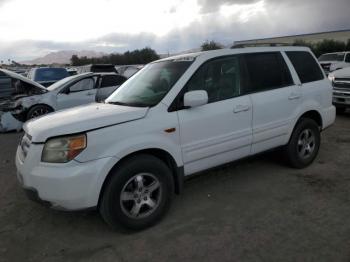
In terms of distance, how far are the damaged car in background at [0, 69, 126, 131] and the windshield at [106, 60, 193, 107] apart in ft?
16.0

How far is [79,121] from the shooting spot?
337 cm

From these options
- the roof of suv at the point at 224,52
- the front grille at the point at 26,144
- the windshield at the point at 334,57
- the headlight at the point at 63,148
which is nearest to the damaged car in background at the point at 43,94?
the roof of suv at the point at 224,52

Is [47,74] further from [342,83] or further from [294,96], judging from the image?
[294,96]

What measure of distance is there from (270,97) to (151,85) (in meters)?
1.59

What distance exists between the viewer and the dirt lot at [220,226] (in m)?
3.16

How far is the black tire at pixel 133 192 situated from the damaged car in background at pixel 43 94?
6082 millimetres

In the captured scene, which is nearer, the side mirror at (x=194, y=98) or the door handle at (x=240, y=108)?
the side mirror at (x=194, y=98)

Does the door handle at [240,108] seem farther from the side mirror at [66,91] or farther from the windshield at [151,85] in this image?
the side mirror at [66,91]

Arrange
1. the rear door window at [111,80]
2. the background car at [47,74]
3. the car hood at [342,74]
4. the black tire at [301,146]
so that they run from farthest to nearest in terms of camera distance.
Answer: the background car at [47,74] < the rear door window at [111,80] < the car hood at [342,74] < the black tire at [301,146]

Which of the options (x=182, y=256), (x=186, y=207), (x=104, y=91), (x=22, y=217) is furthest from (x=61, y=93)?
(x=182, y=256)

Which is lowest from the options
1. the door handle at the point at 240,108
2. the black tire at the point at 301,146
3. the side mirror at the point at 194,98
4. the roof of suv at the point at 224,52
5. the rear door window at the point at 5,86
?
the black tire at the point at 301,146

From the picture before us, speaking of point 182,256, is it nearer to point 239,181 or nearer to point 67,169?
point 67,169

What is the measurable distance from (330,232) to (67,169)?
2563 mm

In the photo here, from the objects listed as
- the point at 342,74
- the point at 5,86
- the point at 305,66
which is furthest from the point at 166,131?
the point at 5,86
